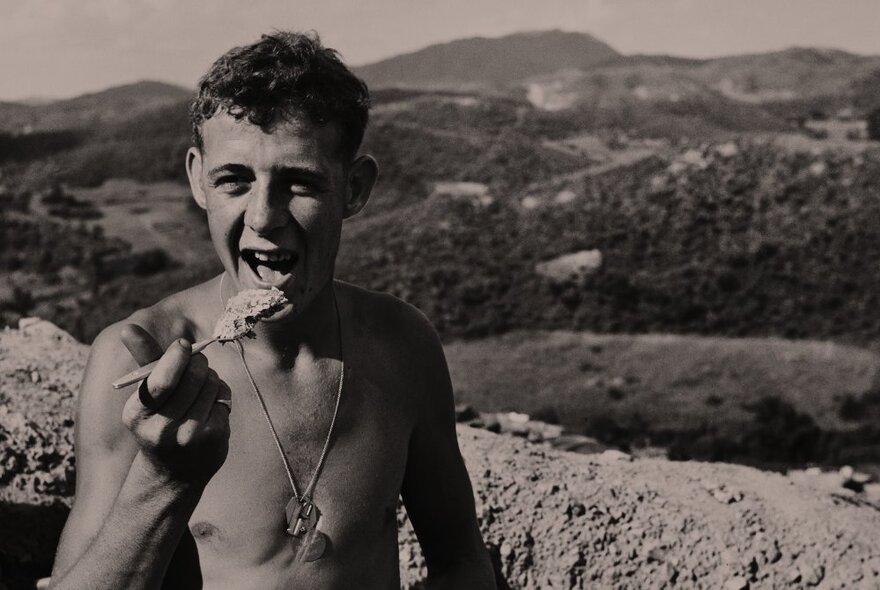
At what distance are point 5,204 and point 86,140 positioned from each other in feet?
23.6

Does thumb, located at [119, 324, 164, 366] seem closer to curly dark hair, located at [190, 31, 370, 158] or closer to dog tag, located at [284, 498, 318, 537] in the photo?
curly dark hair, located at [190, 31, 370, 158]

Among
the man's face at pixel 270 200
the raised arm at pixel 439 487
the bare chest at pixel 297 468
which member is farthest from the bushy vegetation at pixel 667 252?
the man's face at pixel 270 200

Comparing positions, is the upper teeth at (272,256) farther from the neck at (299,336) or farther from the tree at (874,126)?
the tree at (874,126)

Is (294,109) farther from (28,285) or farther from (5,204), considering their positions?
(5,204)

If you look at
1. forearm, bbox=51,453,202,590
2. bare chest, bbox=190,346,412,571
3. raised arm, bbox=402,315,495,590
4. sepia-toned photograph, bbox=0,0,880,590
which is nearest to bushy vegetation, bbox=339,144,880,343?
sepia-toned photograph, bbox=0,0,880,590

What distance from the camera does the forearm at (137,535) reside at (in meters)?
1.93

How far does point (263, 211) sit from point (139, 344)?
20.1 inches

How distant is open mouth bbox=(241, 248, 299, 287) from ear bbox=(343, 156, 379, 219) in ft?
0.90

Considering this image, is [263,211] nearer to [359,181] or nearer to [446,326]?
[359,181]

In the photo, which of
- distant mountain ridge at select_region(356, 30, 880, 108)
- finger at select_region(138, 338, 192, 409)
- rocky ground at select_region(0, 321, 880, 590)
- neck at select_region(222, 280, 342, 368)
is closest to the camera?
finger at select_region(138, 338, 192, 409)

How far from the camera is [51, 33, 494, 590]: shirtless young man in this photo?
6.42 feet

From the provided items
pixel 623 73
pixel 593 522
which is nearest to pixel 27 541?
pixel 593 522

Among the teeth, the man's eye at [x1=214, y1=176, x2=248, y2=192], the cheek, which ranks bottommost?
the teeth

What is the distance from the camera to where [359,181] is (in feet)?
8.40
